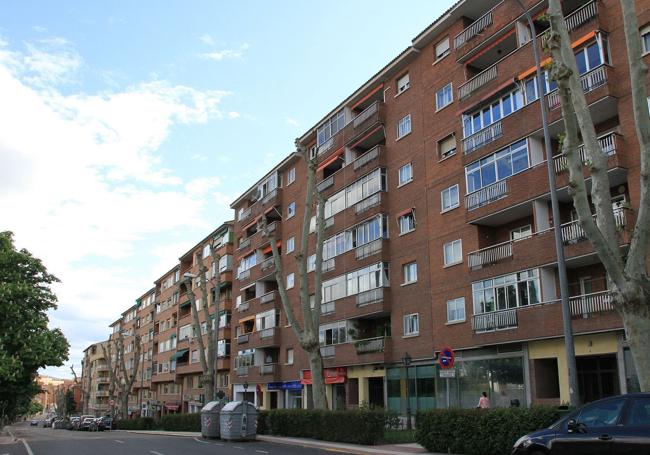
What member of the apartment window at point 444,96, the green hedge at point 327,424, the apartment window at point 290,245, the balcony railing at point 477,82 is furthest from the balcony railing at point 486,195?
the apartment window at point 290,245

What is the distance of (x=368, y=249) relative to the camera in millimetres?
34938

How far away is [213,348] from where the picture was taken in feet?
130

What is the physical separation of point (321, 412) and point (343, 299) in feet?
43.8

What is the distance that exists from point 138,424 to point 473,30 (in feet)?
140

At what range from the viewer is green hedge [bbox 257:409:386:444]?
2052 cm

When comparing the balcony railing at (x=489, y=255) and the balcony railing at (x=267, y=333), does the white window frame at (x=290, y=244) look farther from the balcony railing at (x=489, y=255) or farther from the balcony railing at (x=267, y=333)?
the balcony railing at (x=489, y=255)

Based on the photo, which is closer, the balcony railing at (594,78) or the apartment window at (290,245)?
the balcony railing at (594,78)

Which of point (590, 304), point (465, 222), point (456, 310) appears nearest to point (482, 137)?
point (465, 222)

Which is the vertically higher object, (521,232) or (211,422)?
(521,232)

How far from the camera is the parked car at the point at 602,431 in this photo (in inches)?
346

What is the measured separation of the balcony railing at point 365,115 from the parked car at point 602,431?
90.4 ft

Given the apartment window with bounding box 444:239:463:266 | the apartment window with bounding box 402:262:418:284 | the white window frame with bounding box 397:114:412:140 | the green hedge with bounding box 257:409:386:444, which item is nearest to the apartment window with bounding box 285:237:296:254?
the white window frame with bounding box 397:114:412:140

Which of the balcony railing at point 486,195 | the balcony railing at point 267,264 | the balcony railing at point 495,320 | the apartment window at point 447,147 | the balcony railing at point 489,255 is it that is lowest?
the balcony railing at point 495,320

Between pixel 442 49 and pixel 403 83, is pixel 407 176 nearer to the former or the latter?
pixel 403 83
